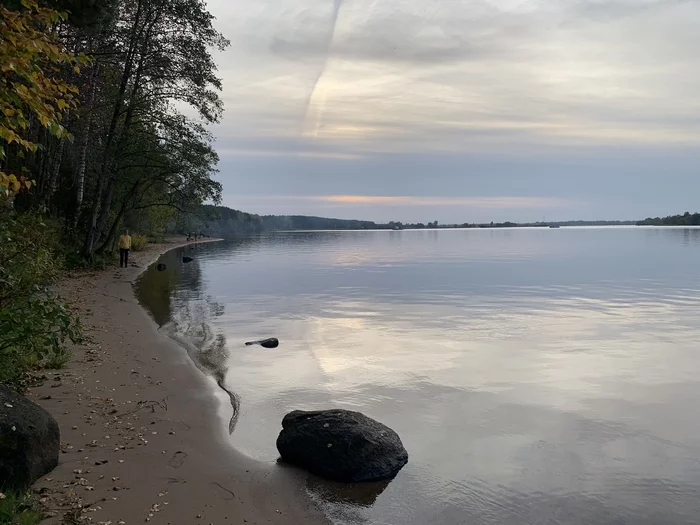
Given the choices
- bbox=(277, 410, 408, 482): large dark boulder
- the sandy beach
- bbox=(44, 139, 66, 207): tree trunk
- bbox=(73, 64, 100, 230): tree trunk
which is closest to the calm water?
bbox=(277, 410, 408, 482): large dark boulder

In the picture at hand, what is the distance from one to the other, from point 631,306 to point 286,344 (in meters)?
18.0

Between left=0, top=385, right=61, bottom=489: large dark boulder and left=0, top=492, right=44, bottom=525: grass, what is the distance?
0.88ft

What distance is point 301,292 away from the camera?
31016mm

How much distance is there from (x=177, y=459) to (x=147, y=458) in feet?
1.35

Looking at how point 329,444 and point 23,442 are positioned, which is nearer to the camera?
point 23,442

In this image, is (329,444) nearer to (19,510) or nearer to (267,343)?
(19,510)

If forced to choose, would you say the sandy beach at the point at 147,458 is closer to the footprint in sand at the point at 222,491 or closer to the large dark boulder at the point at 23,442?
the footprint in sand at the point at 222,491

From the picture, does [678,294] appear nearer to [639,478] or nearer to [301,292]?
[301,292]

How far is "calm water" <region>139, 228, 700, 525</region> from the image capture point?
7312 millimetres

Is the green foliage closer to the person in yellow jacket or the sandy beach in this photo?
the sandy beach

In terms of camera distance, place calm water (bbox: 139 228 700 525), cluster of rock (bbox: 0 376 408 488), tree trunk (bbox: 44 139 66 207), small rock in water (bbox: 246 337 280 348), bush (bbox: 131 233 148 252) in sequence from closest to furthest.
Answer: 1. cluster of rock (bbox: 0 376 408 488)
2. calm water (bbox: 139 228 700 525)
3. small rock in water (bbox: 246 337 280 348)
4. tree trunk (bbox: 44 139 66 207)
5. bush (bbox: 131 233 148 252)

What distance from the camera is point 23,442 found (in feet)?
18.5

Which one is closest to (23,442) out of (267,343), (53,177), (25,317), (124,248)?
(25,317)

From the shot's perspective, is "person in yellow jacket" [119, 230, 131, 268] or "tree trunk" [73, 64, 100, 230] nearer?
"tree trunk" [73, 64, 100, 230]
